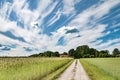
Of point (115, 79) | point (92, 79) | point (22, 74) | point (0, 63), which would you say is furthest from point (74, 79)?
point (0, 63)

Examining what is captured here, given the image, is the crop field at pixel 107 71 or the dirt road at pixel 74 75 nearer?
the dirt road at pixel 74 75

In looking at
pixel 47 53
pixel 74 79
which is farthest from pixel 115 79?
pixel 47 53

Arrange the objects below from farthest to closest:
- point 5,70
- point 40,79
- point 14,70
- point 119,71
Result: point 119,71 < point 40,79 < point 14,70 < point 5,70

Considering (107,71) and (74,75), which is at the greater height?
(107,71)

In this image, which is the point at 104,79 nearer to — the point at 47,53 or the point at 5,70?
the point at 5,70

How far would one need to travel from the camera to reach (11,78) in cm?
1780

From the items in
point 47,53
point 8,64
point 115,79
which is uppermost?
point 47,53

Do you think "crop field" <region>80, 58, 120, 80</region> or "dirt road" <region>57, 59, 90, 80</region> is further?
"crop field" <region>80, 58, 120, 80</region>

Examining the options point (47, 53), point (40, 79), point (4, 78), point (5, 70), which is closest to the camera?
point (4, 78)

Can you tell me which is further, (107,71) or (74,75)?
(107,71)

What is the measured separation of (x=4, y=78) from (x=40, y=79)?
743cm

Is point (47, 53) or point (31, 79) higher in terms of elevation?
point (47, 53)

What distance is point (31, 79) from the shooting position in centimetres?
2162

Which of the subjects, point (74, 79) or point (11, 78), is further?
point (74, 79)
